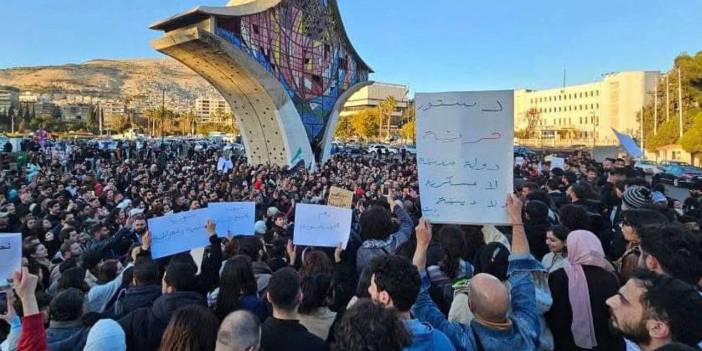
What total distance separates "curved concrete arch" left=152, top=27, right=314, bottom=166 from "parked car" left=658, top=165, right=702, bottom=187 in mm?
20272

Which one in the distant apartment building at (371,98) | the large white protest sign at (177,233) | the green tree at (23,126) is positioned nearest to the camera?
the large white protest sign at (177,233)

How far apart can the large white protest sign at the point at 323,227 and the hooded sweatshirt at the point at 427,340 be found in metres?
2.37

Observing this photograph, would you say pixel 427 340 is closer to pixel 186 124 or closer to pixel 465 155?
pixel 465 155

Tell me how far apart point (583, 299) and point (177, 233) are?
369 cm

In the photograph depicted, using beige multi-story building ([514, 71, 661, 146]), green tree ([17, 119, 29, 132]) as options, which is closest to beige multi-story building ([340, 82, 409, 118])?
beige multi-story building ([514, 71, 661, 146])

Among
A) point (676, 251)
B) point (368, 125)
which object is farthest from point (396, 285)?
point (368, 125)

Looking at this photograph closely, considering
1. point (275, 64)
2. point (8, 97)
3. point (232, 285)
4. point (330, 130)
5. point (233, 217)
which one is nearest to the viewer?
point (232, 285)

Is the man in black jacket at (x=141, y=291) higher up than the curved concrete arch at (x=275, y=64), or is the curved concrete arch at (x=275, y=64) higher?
the curved concrete arch at (x=275, y=64)

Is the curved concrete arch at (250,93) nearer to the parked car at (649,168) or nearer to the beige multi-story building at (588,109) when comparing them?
the parked car at (649,168)

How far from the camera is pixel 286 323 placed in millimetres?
2979

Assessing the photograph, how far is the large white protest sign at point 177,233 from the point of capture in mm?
4828

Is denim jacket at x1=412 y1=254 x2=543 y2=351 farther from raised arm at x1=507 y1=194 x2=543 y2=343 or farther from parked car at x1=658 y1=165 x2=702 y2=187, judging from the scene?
parked car at x1=658 y1=165 x2=702 y2=187

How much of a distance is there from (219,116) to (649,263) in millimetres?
169528

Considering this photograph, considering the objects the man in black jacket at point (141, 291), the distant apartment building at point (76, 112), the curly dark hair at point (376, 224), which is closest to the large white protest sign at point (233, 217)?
the man in black jacket at point (141, 291)
